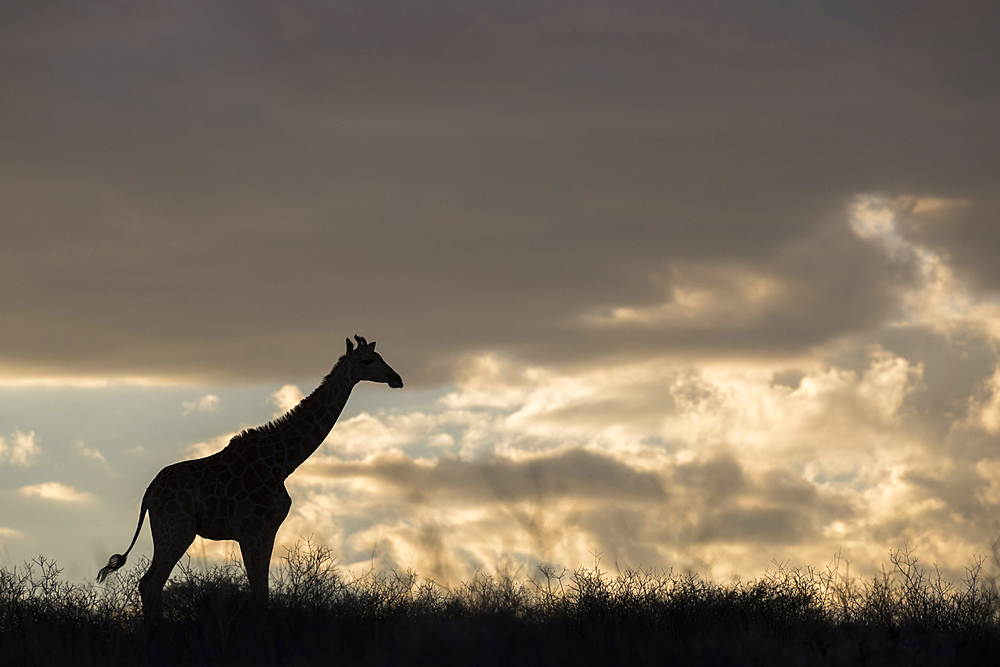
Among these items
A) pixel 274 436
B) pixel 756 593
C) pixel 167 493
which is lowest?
pixel 756 593

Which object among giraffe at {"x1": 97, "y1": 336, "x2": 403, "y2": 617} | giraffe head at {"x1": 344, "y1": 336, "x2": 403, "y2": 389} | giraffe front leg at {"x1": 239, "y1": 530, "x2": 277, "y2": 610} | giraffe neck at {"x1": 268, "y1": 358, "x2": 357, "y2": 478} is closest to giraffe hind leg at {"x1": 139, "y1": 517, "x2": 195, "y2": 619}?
giraffe at {"x1": 97, "y1": 336, "x2": 403, "y2": 617}

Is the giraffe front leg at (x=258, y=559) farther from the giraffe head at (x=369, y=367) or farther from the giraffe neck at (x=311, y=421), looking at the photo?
the giraffe head at (x=369, y=367)

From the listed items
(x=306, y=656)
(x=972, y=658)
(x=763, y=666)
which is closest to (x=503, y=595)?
(x=306, y=656)

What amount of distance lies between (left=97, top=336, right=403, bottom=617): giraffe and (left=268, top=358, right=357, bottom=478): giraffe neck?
19 mm

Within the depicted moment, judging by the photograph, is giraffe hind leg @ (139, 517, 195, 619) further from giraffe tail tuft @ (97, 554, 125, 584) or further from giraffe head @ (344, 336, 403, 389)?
giraffe head @ (344, 336, 403, 389)

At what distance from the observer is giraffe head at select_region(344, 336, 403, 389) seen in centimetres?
1956

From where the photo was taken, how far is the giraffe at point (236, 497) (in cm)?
1752

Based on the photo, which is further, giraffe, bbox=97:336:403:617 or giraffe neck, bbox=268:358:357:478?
Answer: giraffe neck, bbox=268:358:357:478

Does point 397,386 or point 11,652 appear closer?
point 11,652

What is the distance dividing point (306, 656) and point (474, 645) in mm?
2681

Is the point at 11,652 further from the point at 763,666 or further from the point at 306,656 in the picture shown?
the point at 763,666

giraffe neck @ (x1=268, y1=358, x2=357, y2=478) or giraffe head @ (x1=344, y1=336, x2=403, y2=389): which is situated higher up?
giraffe head @ (x1=344, y1=336, x2=403, y2=389)

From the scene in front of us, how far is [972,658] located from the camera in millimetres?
14898

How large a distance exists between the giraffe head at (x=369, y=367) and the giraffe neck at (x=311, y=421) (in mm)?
163
